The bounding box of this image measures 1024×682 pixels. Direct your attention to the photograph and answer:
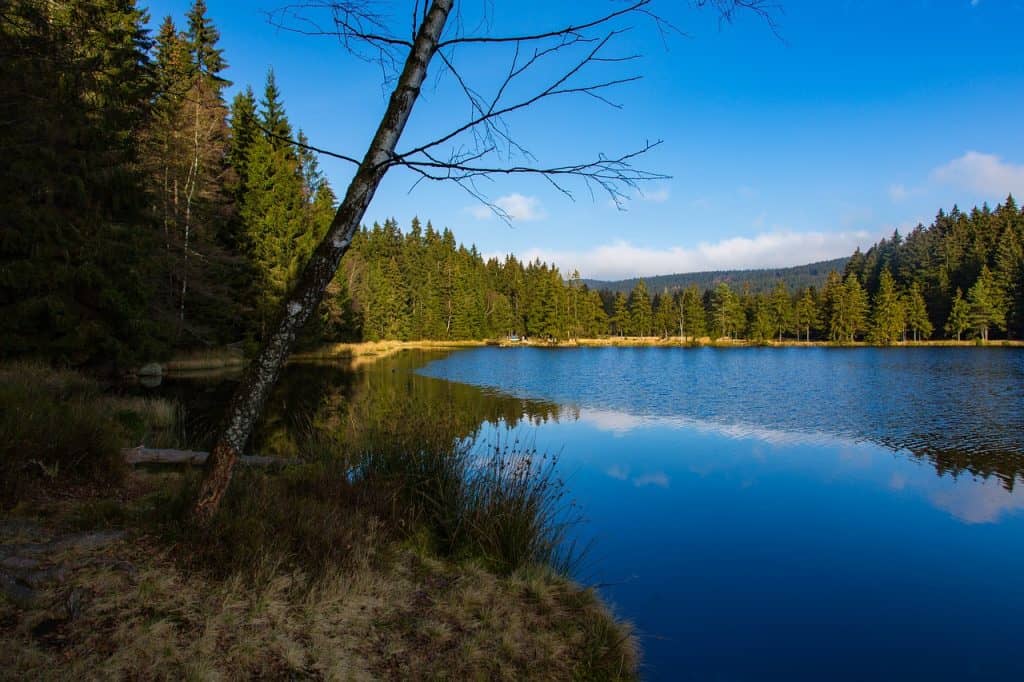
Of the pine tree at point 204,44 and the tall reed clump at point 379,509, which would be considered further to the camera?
the pine tree at point 204,44

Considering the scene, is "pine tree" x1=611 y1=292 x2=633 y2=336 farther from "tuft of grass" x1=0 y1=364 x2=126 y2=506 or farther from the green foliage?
"tuft of grass" x1=0 y1=364 x2=126 y2=506

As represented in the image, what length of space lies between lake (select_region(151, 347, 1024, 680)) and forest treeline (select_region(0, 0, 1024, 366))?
4.24m

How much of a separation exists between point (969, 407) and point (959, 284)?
Answer: 61.3 m

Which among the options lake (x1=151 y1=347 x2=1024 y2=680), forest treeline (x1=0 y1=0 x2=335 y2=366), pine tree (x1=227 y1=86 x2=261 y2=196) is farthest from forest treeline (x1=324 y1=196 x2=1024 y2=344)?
lake (x1=151 y1=347 x2=1024 y2=680)

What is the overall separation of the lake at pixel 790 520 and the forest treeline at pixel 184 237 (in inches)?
167

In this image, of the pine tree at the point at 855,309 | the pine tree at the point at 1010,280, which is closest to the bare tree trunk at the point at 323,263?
the pine tree at the point at 855,309

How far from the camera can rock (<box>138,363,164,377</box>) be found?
62.5ft

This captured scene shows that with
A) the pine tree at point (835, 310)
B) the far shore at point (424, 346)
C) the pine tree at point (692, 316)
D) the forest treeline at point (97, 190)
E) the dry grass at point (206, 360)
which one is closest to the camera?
the forest treeline at point (97, 190)

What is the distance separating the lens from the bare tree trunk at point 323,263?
3.30 m

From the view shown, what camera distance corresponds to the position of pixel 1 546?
3129 millimetres

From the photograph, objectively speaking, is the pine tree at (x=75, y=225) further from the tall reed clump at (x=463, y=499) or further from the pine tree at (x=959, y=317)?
the pine tree at (x=959, y=317)

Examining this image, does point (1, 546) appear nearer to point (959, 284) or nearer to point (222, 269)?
point (222, 269)

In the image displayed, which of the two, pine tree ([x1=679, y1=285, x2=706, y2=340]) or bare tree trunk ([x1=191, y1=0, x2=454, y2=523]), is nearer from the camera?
bare tree trunk ([x1=191, y1=0, x2=454, y2=523])

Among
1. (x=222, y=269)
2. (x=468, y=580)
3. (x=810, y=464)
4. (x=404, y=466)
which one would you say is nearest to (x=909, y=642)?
(x=468, y=580)
